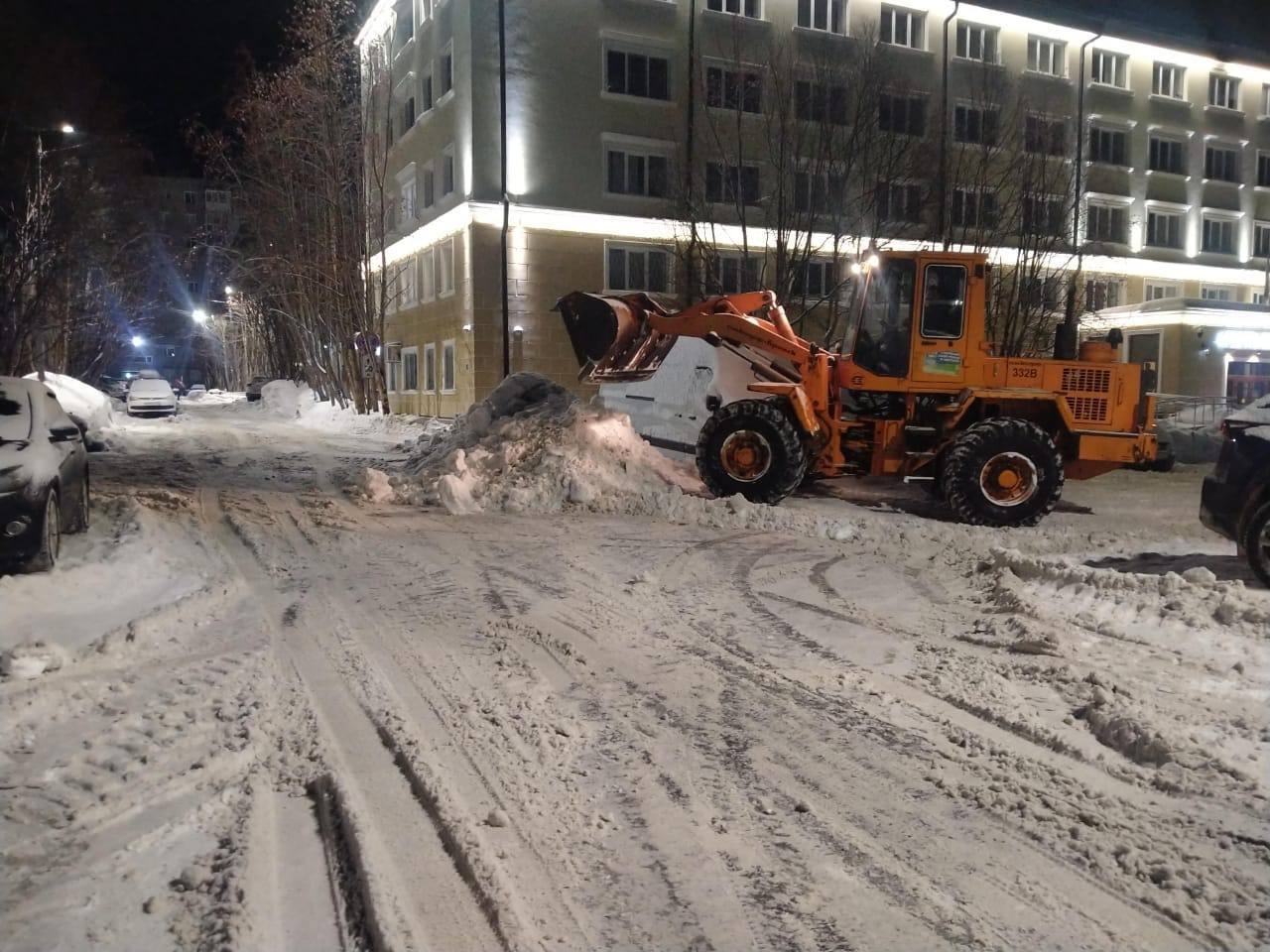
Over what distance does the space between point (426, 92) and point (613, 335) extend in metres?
22.4

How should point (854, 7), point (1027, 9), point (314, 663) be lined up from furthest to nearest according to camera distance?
point (1027, 9) < point (854, 7) < point (314, 663)

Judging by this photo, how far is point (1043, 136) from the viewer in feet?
86.7

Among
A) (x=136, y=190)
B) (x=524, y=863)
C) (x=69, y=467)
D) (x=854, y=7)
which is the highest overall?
→ (x=854, y=7)

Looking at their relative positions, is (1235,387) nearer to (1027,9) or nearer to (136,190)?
(1027,9)

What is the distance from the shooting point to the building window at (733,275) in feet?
83.6

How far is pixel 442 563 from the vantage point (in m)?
8.45

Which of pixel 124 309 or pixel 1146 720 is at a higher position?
pixel 124 309

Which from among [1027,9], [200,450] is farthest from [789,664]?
[1027,9]

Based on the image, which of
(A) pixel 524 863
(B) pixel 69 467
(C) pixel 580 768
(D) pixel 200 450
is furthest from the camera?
(D) pixel 200 450

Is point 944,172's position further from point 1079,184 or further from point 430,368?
point 430,368

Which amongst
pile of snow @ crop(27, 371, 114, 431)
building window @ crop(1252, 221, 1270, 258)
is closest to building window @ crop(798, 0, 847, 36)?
building window @ crop(1252, 221, 1270, 258)

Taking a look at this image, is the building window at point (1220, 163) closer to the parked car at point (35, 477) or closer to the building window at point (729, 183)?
the building window at point (729, 183)

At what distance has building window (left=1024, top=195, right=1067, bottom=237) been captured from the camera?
26.1m

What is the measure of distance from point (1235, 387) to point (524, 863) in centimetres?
4067
